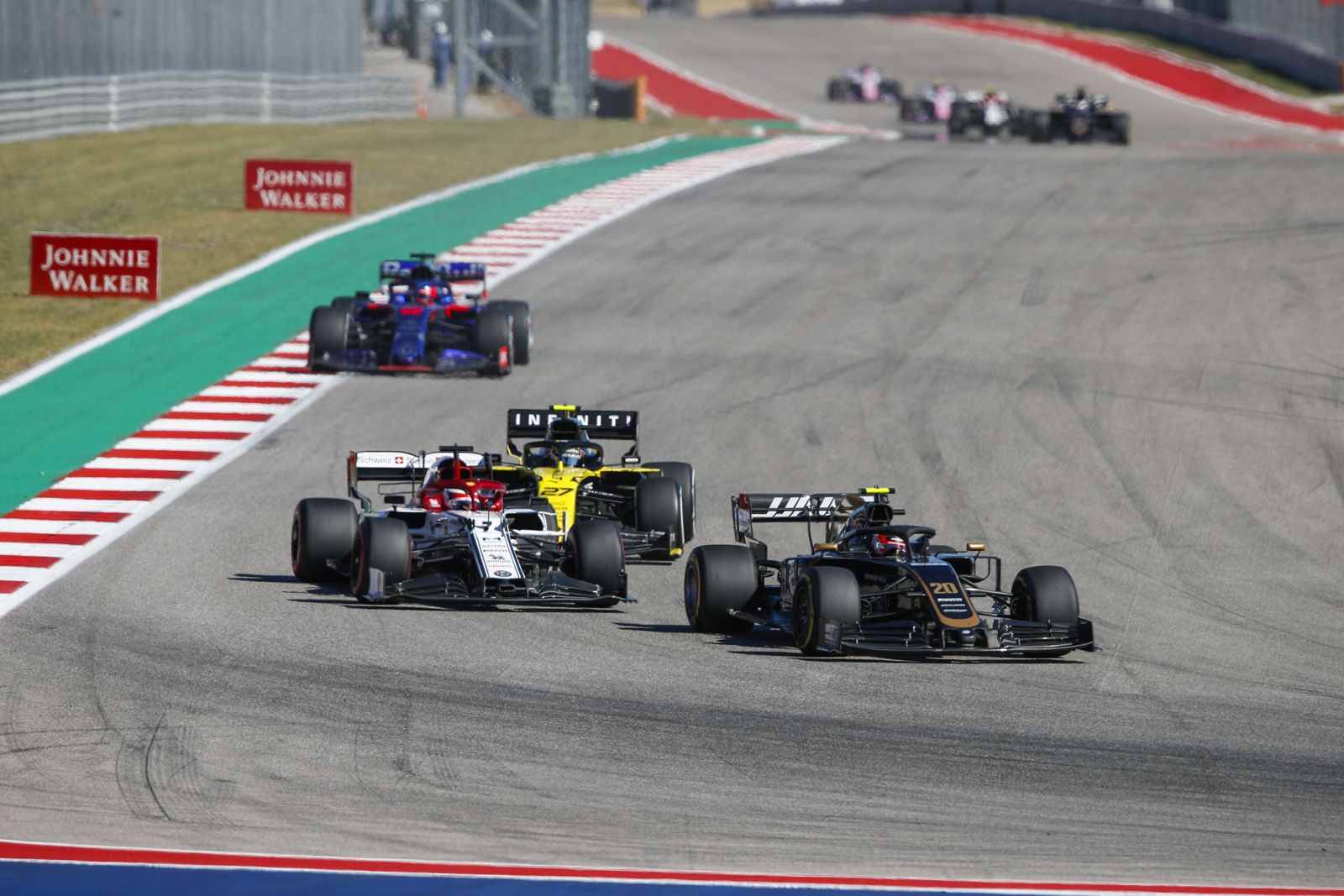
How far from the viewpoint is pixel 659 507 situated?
19250 mm

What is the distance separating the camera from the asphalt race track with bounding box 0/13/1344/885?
37.6 ft

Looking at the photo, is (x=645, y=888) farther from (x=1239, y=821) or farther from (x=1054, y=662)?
(x=1054, y=662)

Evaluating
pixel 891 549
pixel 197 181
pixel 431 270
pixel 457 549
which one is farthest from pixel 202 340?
pixel 891 549

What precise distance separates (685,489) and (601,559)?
296 centimetres

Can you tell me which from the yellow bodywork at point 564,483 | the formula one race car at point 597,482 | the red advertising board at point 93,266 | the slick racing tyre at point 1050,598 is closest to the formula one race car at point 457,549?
the yellow bodywork at point 564,483

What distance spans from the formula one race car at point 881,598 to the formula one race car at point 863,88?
5296 cm

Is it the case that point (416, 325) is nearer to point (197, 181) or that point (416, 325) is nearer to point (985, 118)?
point (197, 181)

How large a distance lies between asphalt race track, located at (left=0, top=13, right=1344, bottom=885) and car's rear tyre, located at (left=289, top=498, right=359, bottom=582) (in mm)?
209

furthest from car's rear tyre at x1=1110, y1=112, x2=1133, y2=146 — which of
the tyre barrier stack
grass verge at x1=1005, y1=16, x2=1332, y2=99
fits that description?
grass verge at x1=1005, y1=16, x2=1332, y2=99

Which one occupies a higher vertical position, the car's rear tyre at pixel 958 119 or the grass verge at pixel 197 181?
the car's rear tyre at pixel 958 119

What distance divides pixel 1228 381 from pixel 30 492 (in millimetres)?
15817

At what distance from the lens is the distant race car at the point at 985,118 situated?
A: 5538 cm

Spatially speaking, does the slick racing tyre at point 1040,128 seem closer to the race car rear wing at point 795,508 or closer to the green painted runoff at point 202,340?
the green painted runoff at point 202,340

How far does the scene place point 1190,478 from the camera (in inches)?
925
